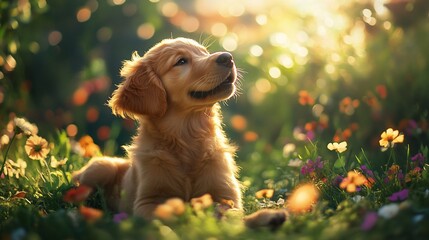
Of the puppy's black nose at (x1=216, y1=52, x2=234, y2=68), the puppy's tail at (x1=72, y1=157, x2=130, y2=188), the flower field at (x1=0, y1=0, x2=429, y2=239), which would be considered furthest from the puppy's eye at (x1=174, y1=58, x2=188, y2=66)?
the puppy's tail at (x1=72, y1=157, x2=130, y2=188)

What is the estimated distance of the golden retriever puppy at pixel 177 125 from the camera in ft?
12.3

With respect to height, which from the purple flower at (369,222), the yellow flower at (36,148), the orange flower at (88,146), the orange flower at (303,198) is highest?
the orange flower at (88,146)

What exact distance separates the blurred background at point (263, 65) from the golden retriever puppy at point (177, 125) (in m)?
0.44

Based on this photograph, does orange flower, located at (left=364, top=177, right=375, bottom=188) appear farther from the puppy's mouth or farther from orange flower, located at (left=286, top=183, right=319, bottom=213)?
the puppy's mouth

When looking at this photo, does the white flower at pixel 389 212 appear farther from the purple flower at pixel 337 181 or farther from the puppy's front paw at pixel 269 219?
the purple flower at pixel 337 181

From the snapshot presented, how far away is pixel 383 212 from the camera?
265cm

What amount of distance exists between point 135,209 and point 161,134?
1.80 ft

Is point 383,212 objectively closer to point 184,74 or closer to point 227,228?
point 227,228

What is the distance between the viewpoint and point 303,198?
3781mm

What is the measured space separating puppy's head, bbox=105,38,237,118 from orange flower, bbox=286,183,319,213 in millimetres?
791

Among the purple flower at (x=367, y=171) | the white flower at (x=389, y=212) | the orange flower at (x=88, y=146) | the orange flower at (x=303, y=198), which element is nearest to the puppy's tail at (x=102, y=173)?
the orange flower at (x=88, y=146)

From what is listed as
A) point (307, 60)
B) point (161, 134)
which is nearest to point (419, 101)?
point (307, 60)

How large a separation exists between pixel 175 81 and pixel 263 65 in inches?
128

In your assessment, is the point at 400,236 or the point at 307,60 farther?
the point at 307,60
